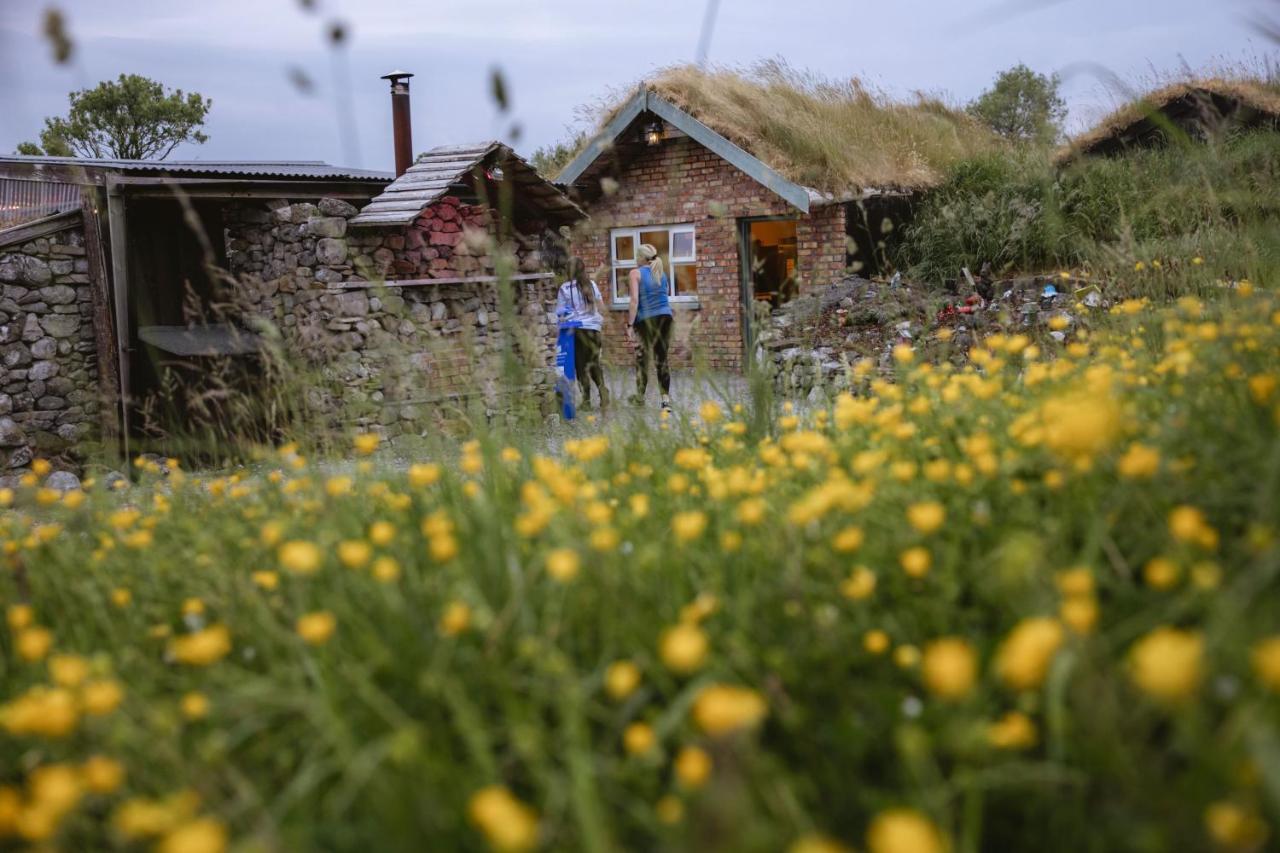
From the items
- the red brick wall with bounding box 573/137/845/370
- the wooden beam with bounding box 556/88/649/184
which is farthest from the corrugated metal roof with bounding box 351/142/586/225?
the wooden beam with bounding box 556/88/649/184

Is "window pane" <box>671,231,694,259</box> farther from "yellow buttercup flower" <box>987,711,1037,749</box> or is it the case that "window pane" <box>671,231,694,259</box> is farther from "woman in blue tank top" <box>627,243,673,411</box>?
"yellow buttercup flower" <box>987,711,1037,749</box>

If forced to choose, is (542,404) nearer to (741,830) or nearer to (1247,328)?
(1247,328)

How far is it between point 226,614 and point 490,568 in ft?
2.09

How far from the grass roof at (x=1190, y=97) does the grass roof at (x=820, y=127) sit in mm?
1983

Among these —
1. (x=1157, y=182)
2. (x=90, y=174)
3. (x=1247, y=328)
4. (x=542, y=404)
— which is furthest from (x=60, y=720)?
(x=1157, y=182)

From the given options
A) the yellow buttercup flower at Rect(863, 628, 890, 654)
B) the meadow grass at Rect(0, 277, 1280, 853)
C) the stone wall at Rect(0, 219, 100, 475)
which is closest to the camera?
the meadow grass at Rect(0, 277, 1280, 853)

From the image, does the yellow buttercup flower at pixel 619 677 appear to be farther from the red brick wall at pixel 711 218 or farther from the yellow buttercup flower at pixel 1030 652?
the red brick wall at pixel 711 218

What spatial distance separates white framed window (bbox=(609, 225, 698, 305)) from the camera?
15367 mm

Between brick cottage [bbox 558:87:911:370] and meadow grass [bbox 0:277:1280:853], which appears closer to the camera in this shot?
meadow grass [bbox 0:277:1280:853]

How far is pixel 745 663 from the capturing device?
1.58m

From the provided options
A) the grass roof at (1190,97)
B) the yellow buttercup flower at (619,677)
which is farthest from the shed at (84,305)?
the grass roof at (1190,97)

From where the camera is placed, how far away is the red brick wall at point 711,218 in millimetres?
14109

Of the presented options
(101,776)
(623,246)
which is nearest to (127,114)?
(623,246)

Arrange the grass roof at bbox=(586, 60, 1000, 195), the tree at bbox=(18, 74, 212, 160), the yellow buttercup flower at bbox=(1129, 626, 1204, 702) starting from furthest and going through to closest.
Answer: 1. the tree at bbox=(18, 74, 212, 160)
2. the grass roof at bbox=(586, 60, 1000, 195)
3. the yellow buttercup flower at bbox=(1129, 626, 1204, 702)
